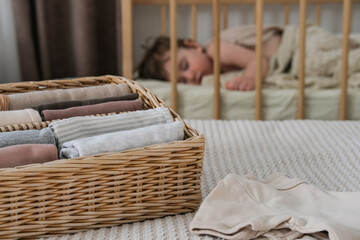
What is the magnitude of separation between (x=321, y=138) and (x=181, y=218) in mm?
516

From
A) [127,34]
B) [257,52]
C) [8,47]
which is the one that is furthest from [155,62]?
[8,47]

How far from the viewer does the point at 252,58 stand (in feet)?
8.43

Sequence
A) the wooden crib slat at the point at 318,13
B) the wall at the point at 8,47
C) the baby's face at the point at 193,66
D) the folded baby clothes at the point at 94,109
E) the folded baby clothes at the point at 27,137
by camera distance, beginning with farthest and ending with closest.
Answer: the wooden crib slat at the point at 318,13
the wall at the point at 8,47
the baby's face at the point at 193,66
the folded baby clothes at the point at 94,109
the folded baby clothes at the point at 27,137

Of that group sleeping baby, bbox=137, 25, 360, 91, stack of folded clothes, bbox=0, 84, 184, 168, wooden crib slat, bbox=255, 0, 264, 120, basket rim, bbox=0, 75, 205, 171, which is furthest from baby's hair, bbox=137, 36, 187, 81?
stack of folded clothes, bbox=0, 84, 184, 168

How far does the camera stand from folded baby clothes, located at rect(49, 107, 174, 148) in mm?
781

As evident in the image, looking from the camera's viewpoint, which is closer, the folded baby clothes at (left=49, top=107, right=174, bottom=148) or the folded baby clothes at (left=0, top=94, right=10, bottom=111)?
the folded baby clothes at (left=49, top=107, right=174, bottom=148)

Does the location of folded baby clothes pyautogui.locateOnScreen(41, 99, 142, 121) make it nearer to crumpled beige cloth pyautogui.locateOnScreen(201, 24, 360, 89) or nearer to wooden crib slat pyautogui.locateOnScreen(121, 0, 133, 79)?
wooden crib slat pyautogui.locateOnScreen(121, 0, 133, 79)

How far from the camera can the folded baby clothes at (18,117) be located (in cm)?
84

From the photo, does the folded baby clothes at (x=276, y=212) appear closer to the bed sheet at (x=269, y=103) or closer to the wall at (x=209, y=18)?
the bed sheet at (x=269, y=103)

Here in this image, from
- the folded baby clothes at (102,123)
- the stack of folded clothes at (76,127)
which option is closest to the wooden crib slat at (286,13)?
the stack of folded clothes at (76,127)

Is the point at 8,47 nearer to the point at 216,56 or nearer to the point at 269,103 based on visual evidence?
the point at 216,56

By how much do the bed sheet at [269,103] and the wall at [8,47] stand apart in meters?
0.92

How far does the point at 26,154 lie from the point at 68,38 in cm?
228

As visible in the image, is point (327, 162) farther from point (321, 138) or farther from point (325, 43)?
point (325, 43)
